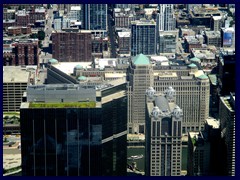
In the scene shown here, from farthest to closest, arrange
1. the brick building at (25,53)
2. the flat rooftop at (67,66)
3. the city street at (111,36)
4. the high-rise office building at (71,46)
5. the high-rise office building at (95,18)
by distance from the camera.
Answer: the high-rise office building at (95,18) → the city street at (111,36) → the high-rise office building at (71,46) → the brick building at (25,53) → the flat rooftop at (67,66)

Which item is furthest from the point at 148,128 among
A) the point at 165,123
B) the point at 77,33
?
the point at 77,33

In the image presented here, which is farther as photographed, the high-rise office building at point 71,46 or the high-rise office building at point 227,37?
the high-rise office building at point 227,37

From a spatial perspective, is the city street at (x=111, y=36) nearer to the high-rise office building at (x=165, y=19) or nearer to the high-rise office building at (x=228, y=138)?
the high-rise office building at (x=165, y=19)

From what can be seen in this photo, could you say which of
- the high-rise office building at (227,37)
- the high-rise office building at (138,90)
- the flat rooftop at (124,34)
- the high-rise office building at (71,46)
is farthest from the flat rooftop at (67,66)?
the high-rise office building at (227,37)

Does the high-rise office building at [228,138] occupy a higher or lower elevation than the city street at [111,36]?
lower

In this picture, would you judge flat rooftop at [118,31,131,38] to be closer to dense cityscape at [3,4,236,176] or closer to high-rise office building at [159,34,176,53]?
dense cityscape at [3,4,236,176]

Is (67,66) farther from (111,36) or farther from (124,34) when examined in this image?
(111,36)

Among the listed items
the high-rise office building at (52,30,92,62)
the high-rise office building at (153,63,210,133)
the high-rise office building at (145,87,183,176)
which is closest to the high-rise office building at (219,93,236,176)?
the high-rise office building at (145,87,183,176)

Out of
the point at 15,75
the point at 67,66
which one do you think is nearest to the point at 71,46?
the point at 67,66
